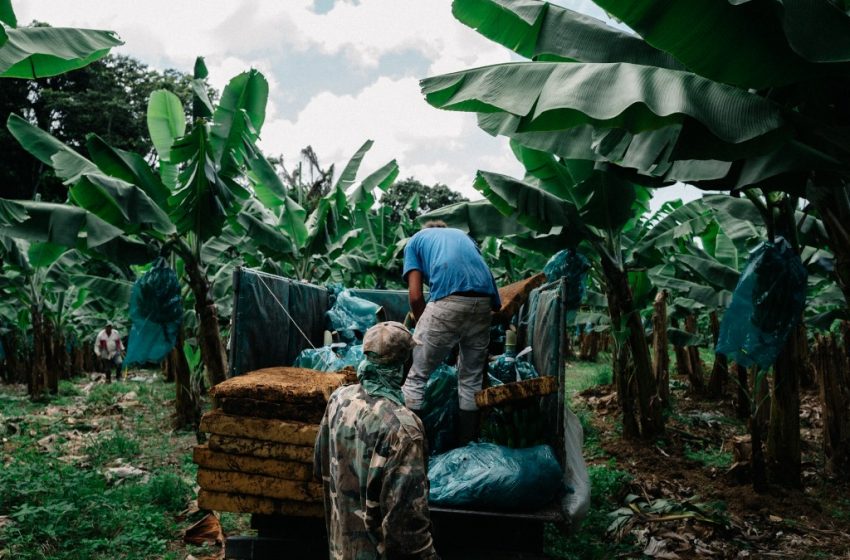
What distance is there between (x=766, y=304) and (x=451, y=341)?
2.62 metres

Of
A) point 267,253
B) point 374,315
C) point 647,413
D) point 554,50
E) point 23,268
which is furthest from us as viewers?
point 23,268

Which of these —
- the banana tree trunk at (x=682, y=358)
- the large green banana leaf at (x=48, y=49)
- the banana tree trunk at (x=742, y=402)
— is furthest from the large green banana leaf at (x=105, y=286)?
the banana tree trunk at (x=682, y=358)

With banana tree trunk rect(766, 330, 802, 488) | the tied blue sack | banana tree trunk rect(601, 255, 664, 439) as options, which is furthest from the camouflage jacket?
banana tree trunk rect(601, 255, 664, 439)

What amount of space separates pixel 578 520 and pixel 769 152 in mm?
2583

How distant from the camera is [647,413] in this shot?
8.07 metres

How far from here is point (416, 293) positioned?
4.88m

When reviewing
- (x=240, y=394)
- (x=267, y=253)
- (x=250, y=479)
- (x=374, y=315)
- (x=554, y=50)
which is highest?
(x=554, y=50)

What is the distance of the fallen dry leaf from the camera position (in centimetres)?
535

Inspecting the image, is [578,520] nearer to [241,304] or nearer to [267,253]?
[241,304]

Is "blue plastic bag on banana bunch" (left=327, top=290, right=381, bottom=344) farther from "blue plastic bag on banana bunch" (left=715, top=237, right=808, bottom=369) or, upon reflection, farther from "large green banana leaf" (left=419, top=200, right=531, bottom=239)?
"blue plastic bag on banana bunch" (left=715, top=237, right=808, bottom=369)

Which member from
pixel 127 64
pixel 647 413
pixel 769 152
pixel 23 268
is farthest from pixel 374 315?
pixel 127 64

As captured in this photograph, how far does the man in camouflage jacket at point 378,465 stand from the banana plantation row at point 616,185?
1.65 meters

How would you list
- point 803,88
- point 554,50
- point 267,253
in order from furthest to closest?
→ point 267,253
point 554,50
point 803,88

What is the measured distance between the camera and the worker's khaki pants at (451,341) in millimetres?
4590
